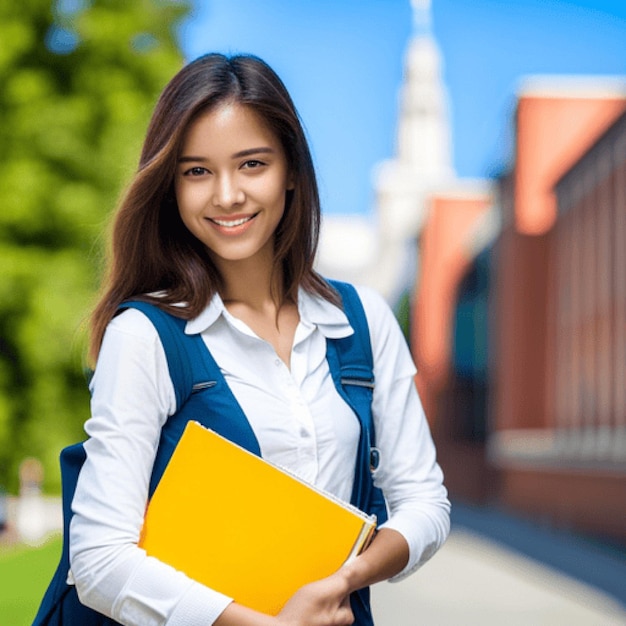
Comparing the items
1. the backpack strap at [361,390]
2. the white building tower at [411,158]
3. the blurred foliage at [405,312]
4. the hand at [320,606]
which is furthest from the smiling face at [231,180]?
the white building tower at [411,158]

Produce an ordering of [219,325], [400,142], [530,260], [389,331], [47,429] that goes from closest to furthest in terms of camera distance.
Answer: [219,325]
[389,331]
[47,429]
[530,260]
[400,142]

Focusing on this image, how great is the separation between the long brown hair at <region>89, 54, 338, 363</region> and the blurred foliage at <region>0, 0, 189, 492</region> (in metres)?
17.1

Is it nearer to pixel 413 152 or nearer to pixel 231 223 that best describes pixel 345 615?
pixel 231 223

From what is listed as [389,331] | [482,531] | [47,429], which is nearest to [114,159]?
[47,429]

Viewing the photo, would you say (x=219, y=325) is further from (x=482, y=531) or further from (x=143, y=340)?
(x=482, y=531)

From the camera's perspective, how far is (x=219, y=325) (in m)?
2.30

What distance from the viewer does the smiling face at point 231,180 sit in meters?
2.28

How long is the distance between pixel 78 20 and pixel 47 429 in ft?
20.8

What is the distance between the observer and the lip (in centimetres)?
234

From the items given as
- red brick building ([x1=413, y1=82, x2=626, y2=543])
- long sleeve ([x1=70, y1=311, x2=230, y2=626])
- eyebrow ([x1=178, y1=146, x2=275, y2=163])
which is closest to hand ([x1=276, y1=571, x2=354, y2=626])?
long sleeve ([x1=70, y1=311, x2=230, y2=626])

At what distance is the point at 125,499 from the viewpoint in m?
2.05

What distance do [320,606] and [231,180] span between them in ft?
2.42

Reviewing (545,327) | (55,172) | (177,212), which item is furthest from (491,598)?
(545,327)

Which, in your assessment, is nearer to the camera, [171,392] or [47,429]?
[171,392]
